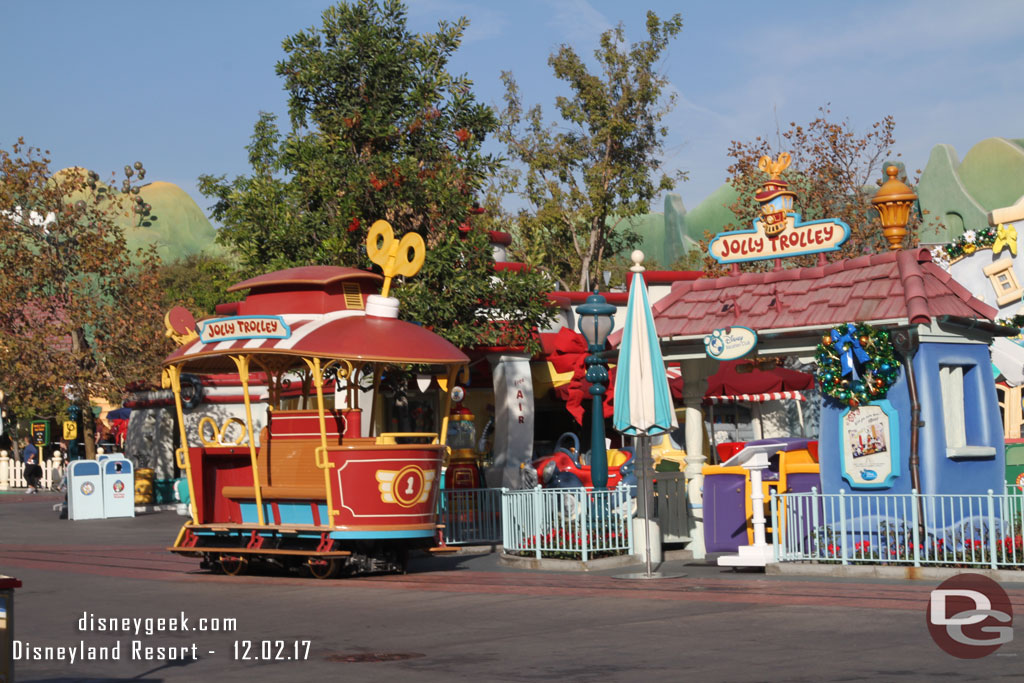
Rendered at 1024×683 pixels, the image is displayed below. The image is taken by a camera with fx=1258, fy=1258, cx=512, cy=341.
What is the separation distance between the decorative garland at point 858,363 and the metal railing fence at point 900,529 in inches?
45.0

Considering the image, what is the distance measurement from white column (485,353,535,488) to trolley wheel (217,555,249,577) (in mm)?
6407

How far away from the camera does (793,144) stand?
3534cm

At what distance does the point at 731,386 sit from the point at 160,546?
35.9 feet

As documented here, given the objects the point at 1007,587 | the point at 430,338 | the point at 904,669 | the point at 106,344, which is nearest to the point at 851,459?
the point at 1007,587

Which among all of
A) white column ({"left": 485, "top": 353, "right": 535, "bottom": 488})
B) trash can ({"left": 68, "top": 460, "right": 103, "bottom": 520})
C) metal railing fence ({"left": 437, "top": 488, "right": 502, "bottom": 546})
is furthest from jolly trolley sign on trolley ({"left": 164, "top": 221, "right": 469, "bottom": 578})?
trash can ({"left": 68, "top": 460, "right": 103, "bottom": 520})

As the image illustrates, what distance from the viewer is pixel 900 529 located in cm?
1343

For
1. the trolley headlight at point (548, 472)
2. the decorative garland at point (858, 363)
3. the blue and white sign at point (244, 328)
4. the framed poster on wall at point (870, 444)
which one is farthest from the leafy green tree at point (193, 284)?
the framed poster on wall at point (870, 444)

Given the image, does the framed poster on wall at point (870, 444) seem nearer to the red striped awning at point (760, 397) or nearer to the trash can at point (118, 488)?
the red striped awning at point (760, 397)

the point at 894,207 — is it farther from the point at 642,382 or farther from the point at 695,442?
the point at 695,442

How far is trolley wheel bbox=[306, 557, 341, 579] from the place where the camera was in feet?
49.6

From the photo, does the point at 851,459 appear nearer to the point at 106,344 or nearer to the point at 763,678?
the point at 763,678

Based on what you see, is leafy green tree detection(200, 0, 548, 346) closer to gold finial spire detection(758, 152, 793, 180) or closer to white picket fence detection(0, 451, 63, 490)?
gold finial spire detection(758, 152, 793, 180)

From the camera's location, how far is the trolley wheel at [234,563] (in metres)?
16.0

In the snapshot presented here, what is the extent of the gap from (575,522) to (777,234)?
440 cm
